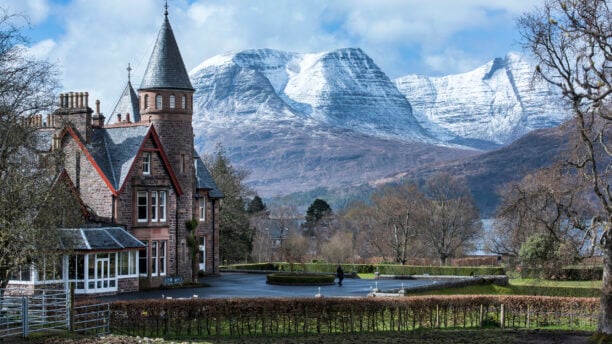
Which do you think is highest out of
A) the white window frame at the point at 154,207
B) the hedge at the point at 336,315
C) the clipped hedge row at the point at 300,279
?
the white window frame at the point at 154,207

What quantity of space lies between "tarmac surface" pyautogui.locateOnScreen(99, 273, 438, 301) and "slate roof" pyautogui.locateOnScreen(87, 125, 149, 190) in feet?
21.6

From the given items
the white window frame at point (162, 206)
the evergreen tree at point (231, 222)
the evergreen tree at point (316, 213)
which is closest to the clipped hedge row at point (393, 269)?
the evergreen tree at point (231, 222)

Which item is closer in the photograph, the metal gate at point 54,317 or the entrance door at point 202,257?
the metal gate at point 54,317

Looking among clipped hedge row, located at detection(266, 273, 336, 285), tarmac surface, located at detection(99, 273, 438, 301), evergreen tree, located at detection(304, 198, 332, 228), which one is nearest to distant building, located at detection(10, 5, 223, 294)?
tarmac surface, located at detection(99, 273, 438, 301)

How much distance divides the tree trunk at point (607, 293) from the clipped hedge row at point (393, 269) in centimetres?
3445

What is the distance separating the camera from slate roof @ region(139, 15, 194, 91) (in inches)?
1988

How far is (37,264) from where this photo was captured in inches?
1307

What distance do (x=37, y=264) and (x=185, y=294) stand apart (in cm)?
1165

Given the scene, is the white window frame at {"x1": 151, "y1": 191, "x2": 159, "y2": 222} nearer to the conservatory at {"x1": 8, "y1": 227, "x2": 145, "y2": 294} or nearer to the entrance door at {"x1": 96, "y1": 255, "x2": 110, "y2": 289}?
the conservatory at {"x1": 8, "y1": 227, "x2": 145, "y2": 294}

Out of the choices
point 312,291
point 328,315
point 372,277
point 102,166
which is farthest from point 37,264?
point 372,277

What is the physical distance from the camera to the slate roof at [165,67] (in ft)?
166

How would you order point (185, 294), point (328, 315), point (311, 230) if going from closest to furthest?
point (328, 315), point (185, 294), point (311, 230)

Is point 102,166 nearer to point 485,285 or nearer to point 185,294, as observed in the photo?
point 185,294

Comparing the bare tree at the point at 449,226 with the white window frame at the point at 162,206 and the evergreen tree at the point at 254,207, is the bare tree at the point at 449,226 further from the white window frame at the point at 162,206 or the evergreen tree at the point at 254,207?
the white window frame at the point at 162,206
